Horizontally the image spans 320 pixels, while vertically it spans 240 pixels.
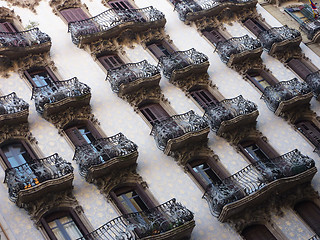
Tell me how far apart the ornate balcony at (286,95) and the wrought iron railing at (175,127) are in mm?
3920

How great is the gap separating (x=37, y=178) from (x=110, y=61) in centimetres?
790

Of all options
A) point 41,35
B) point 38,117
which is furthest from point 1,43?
point 38,117

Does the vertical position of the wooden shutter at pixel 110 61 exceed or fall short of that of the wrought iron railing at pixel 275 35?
it exceeds it

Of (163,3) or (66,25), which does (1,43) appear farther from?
(163,3)

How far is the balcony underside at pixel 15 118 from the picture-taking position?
75.7 feet

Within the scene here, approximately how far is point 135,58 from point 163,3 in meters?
4.49

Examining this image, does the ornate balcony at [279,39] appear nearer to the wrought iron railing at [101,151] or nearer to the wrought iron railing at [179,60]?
the wrought iron railing at [179,60]

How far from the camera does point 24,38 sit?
26375 millimetres

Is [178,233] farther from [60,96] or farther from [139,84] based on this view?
[60,96]

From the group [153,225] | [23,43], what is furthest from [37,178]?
[23,43]

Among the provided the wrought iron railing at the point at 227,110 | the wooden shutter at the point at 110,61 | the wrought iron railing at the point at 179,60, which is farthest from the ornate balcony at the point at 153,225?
the wooden shutter at the point at 110,61

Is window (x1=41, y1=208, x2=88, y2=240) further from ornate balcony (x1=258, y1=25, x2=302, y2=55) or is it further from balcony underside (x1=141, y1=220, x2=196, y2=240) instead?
ornate balcony (x1=258, y1=25, x2=302, y2=55)

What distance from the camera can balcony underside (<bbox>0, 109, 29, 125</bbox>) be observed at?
909 inches

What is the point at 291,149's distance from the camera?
2547cm
